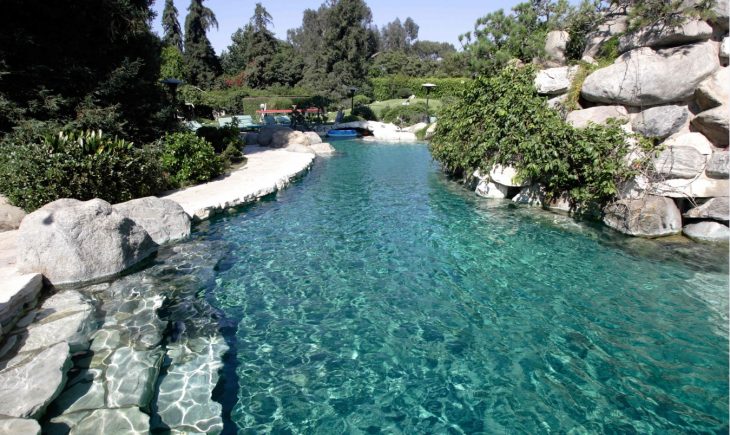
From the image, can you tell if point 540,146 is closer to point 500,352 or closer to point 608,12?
point 608,12

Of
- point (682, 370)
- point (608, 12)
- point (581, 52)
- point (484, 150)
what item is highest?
point (608, 12)

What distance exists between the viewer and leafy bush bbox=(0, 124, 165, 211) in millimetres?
8445

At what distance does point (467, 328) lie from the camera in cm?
561

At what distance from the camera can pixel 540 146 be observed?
420 inches

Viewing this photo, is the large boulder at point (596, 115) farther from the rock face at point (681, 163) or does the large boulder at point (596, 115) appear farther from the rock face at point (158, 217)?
the rock face at point (158, 217)

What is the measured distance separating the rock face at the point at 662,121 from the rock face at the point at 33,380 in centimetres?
1212

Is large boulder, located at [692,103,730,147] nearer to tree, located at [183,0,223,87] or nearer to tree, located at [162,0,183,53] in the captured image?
tree, located at [183,0,223,87]

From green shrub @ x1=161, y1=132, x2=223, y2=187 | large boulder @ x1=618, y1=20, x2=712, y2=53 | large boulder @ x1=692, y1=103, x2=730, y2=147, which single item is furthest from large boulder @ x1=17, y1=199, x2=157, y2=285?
large boulder @ x1=618, y1=20, x2=712, y2=53

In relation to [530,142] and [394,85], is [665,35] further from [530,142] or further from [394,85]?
[394,85]

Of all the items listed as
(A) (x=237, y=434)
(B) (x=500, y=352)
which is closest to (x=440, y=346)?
(B) (x=500, y=352)

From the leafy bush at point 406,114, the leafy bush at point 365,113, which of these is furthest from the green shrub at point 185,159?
the leafy bush at point 365,113

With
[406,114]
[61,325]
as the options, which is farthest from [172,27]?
[61,325]

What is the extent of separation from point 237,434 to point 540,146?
31.7ft

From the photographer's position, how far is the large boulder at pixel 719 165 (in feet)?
28.7
